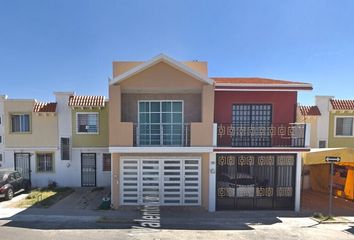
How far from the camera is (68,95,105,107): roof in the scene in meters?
18.0

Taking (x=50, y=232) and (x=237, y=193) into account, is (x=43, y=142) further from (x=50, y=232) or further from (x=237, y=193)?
(x=237, y=193)

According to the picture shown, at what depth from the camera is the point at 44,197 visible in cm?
1566

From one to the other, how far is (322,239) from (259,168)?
449 cm

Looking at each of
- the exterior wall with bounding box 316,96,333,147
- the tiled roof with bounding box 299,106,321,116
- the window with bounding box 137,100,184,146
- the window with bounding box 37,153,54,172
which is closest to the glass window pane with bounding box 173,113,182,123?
the window with bounding box 137,100,184,146

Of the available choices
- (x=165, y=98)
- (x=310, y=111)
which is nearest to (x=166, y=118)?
(x=165, y=98)

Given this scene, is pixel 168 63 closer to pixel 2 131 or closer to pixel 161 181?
pixel 161 181

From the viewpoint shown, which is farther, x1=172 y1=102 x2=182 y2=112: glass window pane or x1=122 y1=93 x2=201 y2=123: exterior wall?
x1=172 y1=102 x2=182 y2=112: glass window pane

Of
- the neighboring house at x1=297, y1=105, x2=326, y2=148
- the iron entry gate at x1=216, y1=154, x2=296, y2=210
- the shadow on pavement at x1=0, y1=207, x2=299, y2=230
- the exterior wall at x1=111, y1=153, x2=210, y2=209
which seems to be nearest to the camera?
the shadow on pavement at x1=0, y1=207, x2=299, y2=230

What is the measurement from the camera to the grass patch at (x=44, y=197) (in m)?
14.1

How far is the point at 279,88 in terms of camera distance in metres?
13.4

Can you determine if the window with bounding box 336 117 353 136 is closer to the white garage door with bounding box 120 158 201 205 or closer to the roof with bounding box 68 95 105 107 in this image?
the white garage door with bounding box 120 158 201 205

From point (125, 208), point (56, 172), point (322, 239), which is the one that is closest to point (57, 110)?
point (56, 172)

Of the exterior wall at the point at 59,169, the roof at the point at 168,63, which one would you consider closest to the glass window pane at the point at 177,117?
the roof at the point at 168,63

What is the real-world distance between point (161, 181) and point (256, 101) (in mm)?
7044
